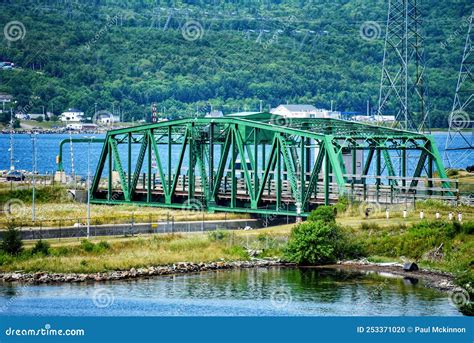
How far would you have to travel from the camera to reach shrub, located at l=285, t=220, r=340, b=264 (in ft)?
234

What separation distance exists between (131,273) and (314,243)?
1026 centimetres

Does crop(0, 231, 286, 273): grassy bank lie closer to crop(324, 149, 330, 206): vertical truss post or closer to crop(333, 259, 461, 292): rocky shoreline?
crop(324, 149, 330, 206): vertical truss post

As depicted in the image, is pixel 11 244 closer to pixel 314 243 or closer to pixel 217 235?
pixel 217 235

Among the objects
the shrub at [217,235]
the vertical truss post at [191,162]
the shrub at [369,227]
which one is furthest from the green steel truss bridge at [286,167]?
the shrub at [217,235]

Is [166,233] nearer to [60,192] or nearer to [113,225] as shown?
[113,225]

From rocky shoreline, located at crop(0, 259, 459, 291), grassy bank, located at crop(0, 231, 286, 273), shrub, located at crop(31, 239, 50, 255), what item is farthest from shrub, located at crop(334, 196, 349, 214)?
shrub, located at crop(31, 239, 50, 255)

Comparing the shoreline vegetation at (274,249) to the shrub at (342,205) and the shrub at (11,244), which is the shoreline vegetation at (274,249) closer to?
the shrub at (11,244)

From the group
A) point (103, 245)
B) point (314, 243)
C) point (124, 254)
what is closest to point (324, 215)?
point (314, 243)

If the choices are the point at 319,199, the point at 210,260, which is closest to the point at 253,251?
the point at 210,260

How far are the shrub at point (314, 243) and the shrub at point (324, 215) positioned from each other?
118cm

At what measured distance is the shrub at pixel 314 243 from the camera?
71.2 meters

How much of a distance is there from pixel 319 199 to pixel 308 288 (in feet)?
59.5

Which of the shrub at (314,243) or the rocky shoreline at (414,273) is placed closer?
the rocky shoreline at (414,273)

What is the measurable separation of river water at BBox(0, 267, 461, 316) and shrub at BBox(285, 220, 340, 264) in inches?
78.4
